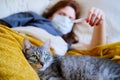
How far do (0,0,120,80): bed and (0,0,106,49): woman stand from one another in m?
0.06

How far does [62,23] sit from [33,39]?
339mm

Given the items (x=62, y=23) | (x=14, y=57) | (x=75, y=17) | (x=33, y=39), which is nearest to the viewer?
A: (x=14, y=57)

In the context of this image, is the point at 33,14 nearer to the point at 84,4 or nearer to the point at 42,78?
the point at 84,4

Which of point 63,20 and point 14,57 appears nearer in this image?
point 14,57

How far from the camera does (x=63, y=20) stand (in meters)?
1.44

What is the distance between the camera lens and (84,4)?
1607mm

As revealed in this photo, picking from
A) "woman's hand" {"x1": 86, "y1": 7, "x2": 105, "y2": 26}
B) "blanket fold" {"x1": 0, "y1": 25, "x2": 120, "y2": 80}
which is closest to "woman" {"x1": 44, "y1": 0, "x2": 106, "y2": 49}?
"woman's hand" {"x1": 86, "y1": 7, "x2": 105, "y2": 26}

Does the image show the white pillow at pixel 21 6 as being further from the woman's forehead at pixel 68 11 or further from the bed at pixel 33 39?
the woman's forehead at pixel 68 11

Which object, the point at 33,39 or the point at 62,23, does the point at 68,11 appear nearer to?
the point at 62,23

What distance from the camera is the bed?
80 centimetres

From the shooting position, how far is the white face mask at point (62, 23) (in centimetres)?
143

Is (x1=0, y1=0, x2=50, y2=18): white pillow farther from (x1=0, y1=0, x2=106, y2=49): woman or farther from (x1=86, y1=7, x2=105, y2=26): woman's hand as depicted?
(x1=86, y1=7, x2=105, y2=26): woman's hand

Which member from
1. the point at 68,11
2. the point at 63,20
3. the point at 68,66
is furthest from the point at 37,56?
the point at 68,11

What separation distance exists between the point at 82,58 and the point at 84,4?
0.66 metres
